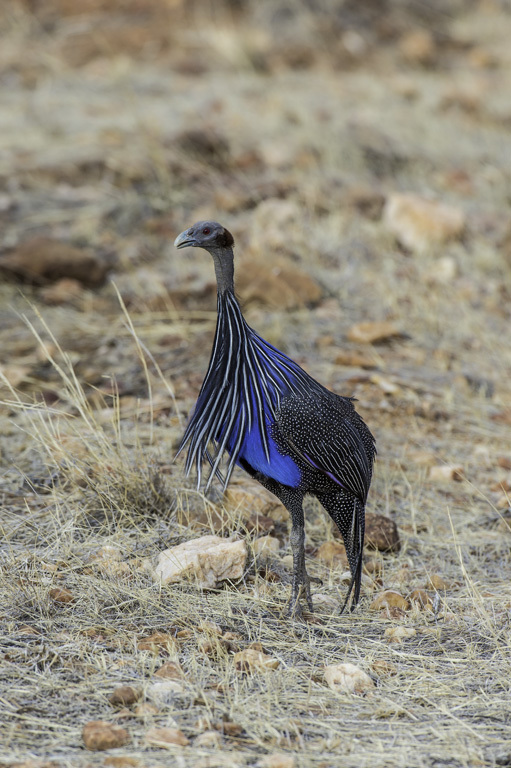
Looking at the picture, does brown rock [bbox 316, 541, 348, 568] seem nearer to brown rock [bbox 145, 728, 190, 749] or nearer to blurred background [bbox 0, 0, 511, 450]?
blurred background [bbox 0, 0, 511, 450]

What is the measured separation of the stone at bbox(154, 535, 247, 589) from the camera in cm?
306

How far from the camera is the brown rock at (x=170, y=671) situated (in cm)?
258

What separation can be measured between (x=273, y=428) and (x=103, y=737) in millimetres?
1047

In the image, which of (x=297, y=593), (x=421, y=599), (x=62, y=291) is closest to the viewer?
(x=297, y=593)

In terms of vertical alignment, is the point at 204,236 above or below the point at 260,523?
above

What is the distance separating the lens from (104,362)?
4852 millimetres

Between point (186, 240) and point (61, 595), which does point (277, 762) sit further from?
point (186, 240)

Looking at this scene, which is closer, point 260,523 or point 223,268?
point 223,268

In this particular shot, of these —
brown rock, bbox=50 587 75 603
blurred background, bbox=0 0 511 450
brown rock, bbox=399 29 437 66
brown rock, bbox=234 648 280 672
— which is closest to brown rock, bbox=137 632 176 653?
brown rock, bbox=234 648 280 672

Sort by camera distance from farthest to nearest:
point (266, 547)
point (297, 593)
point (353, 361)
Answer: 1. point (353, 361)
2. point (266, 547)
3. point (297, 593)

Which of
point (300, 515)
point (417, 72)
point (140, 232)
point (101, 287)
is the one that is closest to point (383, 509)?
point (300, 515)

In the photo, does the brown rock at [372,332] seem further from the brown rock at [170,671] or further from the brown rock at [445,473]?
the brown rock at [170,671]

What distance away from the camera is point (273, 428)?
2.91m

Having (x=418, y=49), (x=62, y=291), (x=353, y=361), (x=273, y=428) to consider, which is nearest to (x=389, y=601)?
(x=273, y=428)
